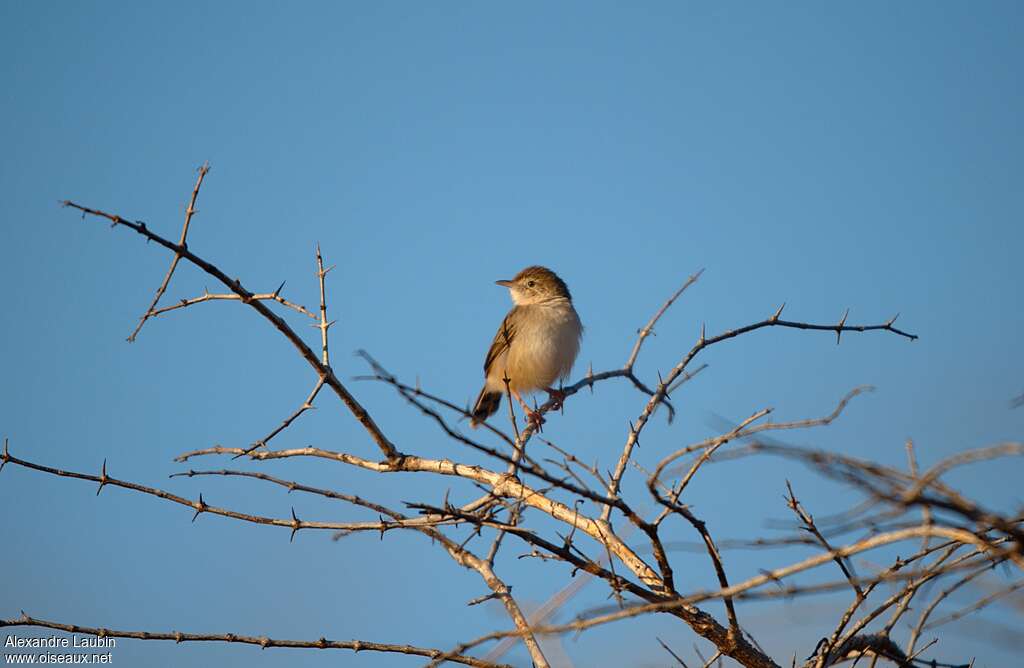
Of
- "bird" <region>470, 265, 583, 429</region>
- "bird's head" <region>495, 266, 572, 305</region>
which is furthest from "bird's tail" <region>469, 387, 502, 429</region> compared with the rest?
"bird's head" <region>495, 266, 572, 305</region>

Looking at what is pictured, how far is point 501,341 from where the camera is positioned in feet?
30.8

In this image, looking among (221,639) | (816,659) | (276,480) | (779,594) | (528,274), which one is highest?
(528,274)

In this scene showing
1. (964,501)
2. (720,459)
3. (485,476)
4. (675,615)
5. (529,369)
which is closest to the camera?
(964,501)

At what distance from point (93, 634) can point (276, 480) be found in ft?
3.29

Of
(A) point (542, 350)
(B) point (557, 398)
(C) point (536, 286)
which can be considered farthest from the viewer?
(C) point (536, 286)

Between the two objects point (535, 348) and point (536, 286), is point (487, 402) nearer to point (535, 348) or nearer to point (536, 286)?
point (535, 348)

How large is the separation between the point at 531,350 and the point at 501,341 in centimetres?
53

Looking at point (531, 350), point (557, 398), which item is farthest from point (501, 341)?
point (557, 398)

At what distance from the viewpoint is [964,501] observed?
198 centimetres

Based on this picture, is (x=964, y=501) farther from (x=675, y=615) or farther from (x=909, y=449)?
(x=675, y=615)

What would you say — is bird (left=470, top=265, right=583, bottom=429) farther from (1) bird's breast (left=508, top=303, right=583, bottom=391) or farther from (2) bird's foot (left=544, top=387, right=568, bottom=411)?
(2) bird's foot (left=544, top=387, right=568, bottom=411)

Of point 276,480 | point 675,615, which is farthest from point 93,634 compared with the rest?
point 675,615

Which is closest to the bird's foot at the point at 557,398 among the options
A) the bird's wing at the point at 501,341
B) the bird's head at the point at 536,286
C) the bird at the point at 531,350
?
the bird at the point at 531,350

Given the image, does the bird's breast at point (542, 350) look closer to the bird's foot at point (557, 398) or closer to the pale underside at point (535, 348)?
the pale underside at point (535, 348)
